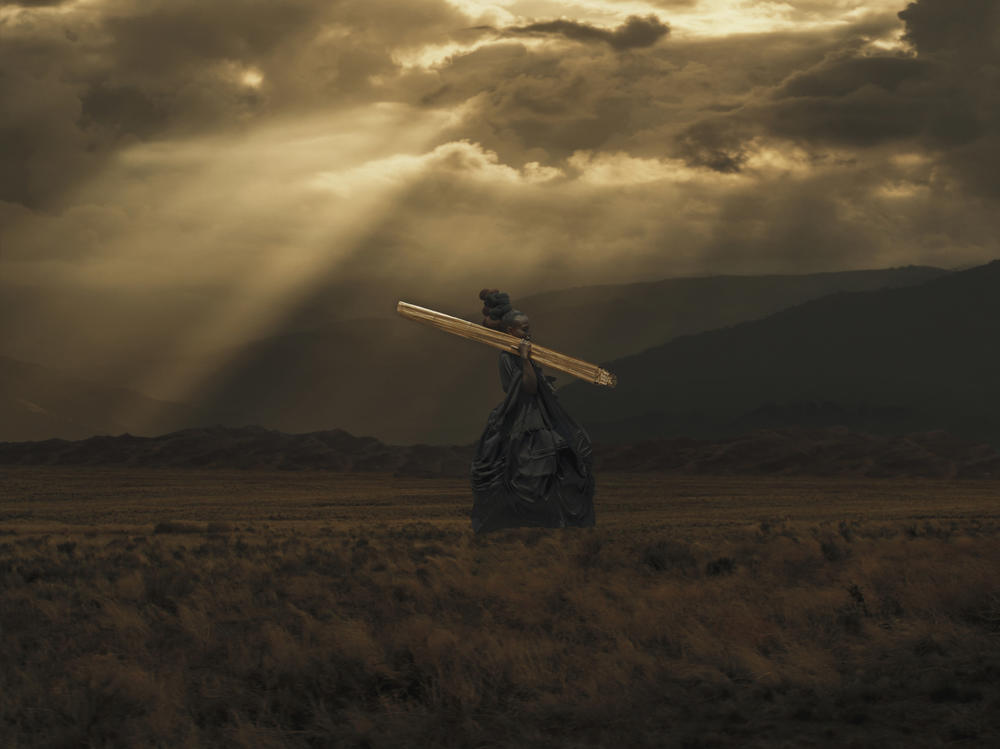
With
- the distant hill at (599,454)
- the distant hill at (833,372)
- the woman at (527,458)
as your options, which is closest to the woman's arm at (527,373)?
the woman at (527,458)

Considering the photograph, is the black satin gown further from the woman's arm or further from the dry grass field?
the dry grass field

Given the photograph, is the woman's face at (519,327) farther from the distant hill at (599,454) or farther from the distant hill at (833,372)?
the distant hill at (833,372)

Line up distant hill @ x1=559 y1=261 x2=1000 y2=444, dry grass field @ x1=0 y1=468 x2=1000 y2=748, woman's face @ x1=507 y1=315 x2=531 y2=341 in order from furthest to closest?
1. distant hill @ x1=559 y1=261 x2=1000 y2=444
2. woman's face @ x1=507 y1=315 x2=531 y2=341
3. dry grass field @ x1=0 y1=468 x2=1000 y2=748

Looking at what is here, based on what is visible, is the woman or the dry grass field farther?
the woman

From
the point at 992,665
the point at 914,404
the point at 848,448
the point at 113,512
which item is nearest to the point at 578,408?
the point at 914,404

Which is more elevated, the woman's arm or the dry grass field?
the woman's arm

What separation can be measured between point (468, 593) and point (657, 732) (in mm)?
7880

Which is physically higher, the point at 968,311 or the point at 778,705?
the point at 968,311

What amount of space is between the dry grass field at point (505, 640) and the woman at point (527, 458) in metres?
0.63

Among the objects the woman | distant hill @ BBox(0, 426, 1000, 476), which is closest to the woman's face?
the woman

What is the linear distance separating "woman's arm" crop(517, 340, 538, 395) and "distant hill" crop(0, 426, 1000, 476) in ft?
211

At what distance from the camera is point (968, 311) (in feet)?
520

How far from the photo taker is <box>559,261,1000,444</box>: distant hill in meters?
138

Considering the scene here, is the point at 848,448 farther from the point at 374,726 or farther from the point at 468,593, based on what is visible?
the point at 374,726
